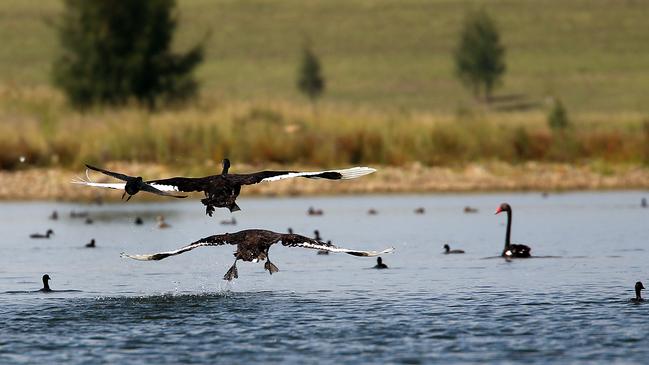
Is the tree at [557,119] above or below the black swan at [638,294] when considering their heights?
above

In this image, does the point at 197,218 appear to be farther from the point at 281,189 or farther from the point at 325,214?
the point at 281,189

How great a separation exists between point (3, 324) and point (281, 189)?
28132mm

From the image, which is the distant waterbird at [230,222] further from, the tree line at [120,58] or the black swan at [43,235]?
the tree line at [120,58]

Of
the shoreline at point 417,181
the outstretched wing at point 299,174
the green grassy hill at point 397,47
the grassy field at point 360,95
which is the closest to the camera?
the outstretched wing at point 299,174

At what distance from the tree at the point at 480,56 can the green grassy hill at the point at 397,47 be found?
304 centimetres

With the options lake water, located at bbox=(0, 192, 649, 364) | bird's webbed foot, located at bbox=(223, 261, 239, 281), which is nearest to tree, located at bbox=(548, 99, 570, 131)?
lake water, located at bbox=(0, 192, 649, 364)

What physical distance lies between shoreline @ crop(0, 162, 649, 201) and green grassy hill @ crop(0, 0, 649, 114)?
72539 millimetres

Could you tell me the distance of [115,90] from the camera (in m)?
61.4

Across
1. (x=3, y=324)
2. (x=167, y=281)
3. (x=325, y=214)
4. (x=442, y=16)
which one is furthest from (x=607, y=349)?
(x=442, y=16)

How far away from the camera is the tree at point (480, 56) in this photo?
11975 centimetres

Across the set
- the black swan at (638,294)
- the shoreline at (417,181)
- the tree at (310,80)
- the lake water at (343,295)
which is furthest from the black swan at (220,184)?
the tree at (310,80)

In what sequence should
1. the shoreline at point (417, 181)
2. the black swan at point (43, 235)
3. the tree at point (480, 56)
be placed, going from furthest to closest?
the tree at point (480, 56)
the shoreline at point (417, 181)
the black swan at point (43, 235)

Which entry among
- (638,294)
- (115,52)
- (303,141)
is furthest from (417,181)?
(638,294)

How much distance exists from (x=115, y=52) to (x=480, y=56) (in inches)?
2463
